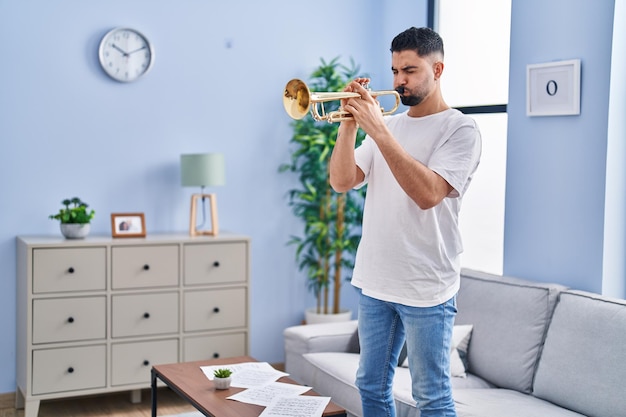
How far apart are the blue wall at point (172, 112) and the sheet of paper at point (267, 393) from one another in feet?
5.90

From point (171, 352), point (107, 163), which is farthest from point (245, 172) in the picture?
point (171, 352)

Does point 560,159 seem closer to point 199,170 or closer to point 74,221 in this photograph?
point 199,170

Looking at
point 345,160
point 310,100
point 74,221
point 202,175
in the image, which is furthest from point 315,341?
point 310,100

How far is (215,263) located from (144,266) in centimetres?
38

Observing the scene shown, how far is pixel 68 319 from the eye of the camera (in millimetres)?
3938

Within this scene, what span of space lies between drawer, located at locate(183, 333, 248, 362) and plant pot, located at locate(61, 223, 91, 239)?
30.1 inches

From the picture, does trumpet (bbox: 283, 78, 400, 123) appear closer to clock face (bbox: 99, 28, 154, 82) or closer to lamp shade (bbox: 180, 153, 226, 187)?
lamp shade (bbox: 180, 153, 226, 187)

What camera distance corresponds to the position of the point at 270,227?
4812 mm

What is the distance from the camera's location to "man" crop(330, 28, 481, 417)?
227 cm

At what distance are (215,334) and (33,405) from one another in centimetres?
96

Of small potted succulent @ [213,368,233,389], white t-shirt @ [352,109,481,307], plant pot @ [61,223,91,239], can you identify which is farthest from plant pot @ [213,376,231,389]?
plant pot @ [61,223,91,239]

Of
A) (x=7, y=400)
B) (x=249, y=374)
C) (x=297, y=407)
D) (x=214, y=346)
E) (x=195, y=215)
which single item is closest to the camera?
(x=297, y=407)

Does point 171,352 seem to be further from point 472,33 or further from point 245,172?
point 472,33

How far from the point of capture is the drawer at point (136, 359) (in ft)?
13.3
